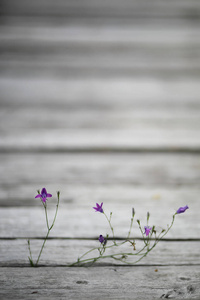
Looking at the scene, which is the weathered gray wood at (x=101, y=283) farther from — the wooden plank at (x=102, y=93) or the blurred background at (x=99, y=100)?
the wooden plank at (x=102, y=93)

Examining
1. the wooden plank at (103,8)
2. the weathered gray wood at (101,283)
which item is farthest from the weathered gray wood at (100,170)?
the wooden plank at (103,8)

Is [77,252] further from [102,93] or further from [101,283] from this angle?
[102,93]

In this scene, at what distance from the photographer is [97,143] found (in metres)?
1.35

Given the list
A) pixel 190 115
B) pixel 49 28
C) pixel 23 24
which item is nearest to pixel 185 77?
pixel 190 115

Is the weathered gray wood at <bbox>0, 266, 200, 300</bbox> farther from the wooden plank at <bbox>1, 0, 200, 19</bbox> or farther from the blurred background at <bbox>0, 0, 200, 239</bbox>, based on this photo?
the wooden plank at <bbox>1, 0, 200, 19</bbox>

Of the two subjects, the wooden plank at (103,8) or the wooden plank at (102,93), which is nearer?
the wooden plank at (102,93)

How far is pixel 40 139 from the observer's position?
4.48 ft

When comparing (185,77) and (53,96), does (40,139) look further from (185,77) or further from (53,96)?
(185,77)

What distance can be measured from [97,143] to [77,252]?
2.01 feet

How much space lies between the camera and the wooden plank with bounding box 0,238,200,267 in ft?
2.48

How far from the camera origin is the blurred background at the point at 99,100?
1139 mm

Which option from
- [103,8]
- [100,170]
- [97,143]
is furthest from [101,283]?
[103,8]

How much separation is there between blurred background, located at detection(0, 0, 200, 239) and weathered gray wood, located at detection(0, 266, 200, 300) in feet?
1.00

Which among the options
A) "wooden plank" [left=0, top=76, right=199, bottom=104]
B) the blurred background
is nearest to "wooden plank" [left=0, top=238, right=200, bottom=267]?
the blurred background
